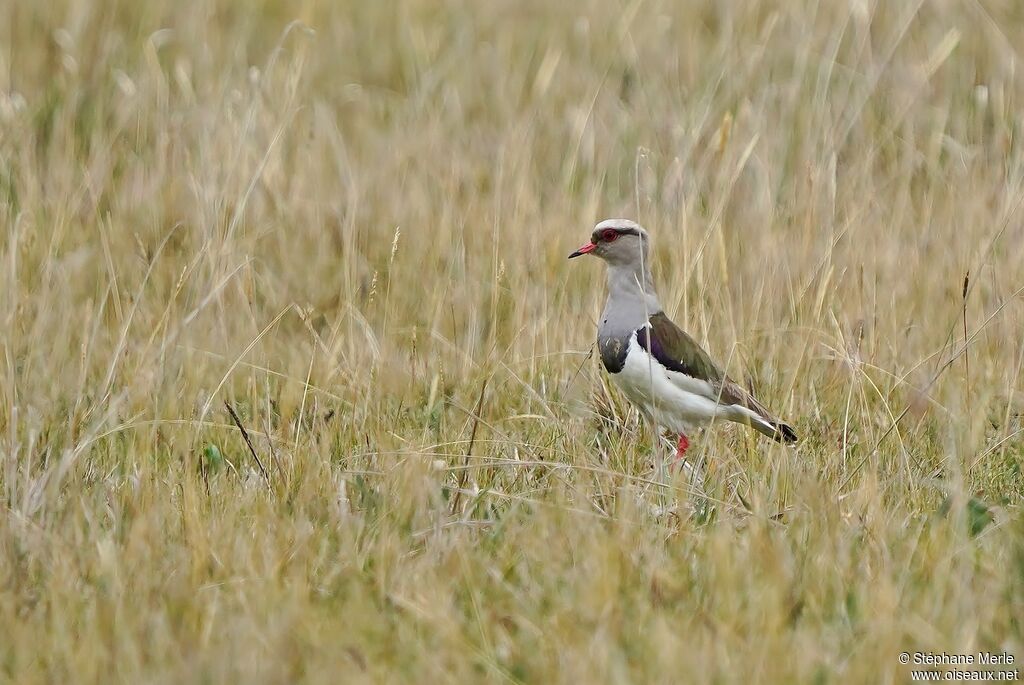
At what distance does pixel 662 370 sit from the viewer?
4.40 m

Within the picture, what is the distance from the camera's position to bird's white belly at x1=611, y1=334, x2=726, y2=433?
434 centimetres

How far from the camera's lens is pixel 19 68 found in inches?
277

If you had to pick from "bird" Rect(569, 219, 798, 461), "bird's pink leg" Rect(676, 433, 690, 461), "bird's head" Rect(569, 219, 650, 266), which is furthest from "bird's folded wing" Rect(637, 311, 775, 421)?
"bird's head" Rect(569, 219, 650, 266)

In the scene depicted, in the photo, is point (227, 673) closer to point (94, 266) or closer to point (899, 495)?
point (899, 495)

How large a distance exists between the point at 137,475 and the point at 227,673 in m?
1.25

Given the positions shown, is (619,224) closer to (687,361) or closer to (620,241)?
(620,241)

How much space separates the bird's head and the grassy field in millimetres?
157

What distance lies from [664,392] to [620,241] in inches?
24.8

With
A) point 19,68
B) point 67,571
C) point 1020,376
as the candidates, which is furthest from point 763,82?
point 67,571

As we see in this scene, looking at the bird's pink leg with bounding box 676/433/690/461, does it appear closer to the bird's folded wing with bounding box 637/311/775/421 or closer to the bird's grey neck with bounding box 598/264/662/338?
the bird's folded wing with bounding box 637/311/775/421

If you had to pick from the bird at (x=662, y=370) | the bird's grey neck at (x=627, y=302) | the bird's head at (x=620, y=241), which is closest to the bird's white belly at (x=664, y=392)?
the bird at (x=662, y=370)

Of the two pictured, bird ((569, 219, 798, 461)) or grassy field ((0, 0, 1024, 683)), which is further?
bird ((569, 219, 798, 461))

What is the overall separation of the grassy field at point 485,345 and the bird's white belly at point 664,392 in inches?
4.8

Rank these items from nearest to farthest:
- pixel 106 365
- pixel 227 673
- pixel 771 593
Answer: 1. pixel 227 673
2. pixel 771 593
3. pixel 106 365
